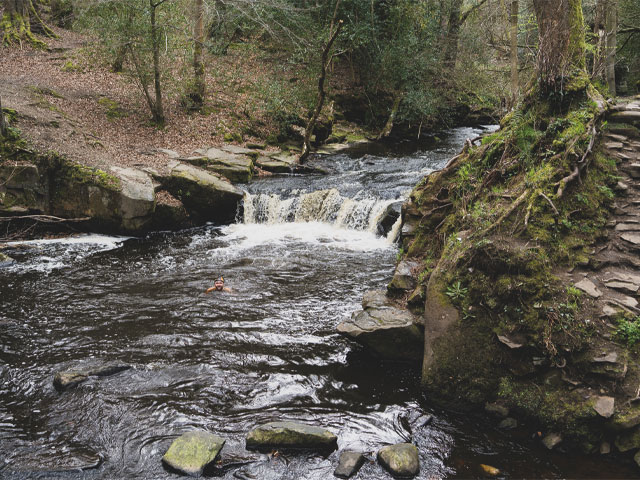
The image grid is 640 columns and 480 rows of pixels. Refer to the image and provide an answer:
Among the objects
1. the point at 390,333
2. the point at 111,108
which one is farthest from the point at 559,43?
the point at 111,108

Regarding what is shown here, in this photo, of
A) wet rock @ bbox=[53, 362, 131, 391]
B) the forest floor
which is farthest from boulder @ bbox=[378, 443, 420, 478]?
the forest floor

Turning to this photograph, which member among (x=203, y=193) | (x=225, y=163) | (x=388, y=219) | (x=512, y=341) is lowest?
(x=388, y=219)

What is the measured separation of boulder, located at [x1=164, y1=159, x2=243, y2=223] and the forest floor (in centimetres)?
101

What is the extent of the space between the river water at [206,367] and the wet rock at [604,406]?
45cm

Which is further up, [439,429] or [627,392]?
[627,392]

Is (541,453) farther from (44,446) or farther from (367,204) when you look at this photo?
(367,204)

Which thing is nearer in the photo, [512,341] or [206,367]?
[512,341]

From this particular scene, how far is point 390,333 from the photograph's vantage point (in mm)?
5430

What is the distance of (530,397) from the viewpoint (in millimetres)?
4344

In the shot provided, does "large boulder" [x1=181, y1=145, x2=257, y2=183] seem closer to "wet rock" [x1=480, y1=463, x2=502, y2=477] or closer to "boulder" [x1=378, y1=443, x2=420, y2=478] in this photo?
"boulder" [x1=378, y1=443, x2=420, y2=478]

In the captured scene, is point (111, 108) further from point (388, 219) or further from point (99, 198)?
point (388, 219)

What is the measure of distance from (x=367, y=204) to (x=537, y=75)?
18.9 feet

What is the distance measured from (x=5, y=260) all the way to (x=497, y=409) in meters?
9.78

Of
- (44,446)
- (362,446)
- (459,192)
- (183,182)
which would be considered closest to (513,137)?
(459,192)
